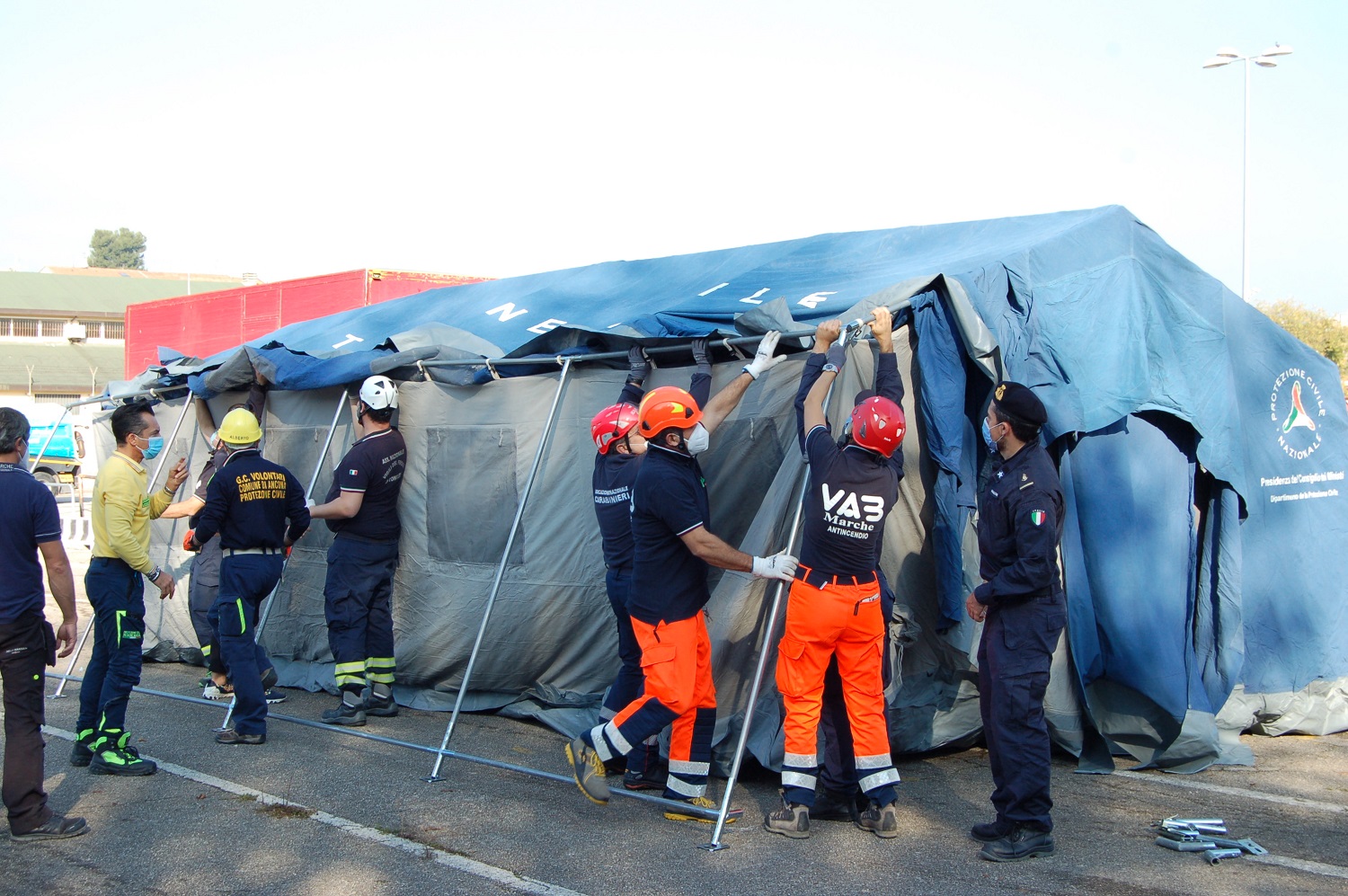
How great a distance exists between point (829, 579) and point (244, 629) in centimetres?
392

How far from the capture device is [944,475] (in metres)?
5.61

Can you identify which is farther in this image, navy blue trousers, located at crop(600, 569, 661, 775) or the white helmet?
the white helmet

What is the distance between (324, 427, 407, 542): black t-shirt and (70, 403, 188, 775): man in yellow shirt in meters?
1.37

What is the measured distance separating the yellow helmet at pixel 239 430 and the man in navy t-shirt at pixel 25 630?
1.76m

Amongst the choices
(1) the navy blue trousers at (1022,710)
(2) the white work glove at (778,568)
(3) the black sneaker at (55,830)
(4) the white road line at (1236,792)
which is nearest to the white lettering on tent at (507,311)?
(2) the white work glove at (778,568)

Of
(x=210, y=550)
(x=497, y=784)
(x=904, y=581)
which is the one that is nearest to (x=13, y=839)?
(x=497, y=784)

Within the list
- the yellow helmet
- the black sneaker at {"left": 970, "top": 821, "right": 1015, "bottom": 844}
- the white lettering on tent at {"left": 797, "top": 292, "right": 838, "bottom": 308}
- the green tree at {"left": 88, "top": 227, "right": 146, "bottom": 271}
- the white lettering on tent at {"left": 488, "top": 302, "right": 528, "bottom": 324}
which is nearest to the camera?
the black sneaker at {"left": 970, "top": 821, "right": 1015, "bottom": 844}

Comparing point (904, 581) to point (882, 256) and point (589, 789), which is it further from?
point (882, 256)

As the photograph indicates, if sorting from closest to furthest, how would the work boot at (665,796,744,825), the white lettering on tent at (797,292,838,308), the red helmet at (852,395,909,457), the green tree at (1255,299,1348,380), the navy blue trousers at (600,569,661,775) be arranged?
the red helmet at (852,395,909,457) < the work boot at (665,796,744,825) < the navy blue trousers at (600,569,661,775) < the white lettering on tent at (797,292,838,308) < the green tree at (1255,299,1348,380)

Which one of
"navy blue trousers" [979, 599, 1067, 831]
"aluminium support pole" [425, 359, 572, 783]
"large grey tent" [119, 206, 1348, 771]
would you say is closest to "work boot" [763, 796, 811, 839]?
"large grey tent" [119, 206, 1348, 771]

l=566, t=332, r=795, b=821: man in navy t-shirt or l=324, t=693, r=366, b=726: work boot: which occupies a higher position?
l=566, t=332, r=795, b=821: man in navy t-shirt

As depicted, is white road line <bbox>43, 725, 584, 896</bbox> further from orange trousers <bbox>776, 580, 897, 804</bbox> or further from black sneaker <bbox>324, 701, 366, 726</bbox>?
orange trousers <bbox>776, 580, 897, 804</bbox>

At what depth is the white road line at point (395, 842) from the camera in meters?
4.38

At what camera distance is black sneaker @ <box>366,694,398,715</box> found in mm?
7500
